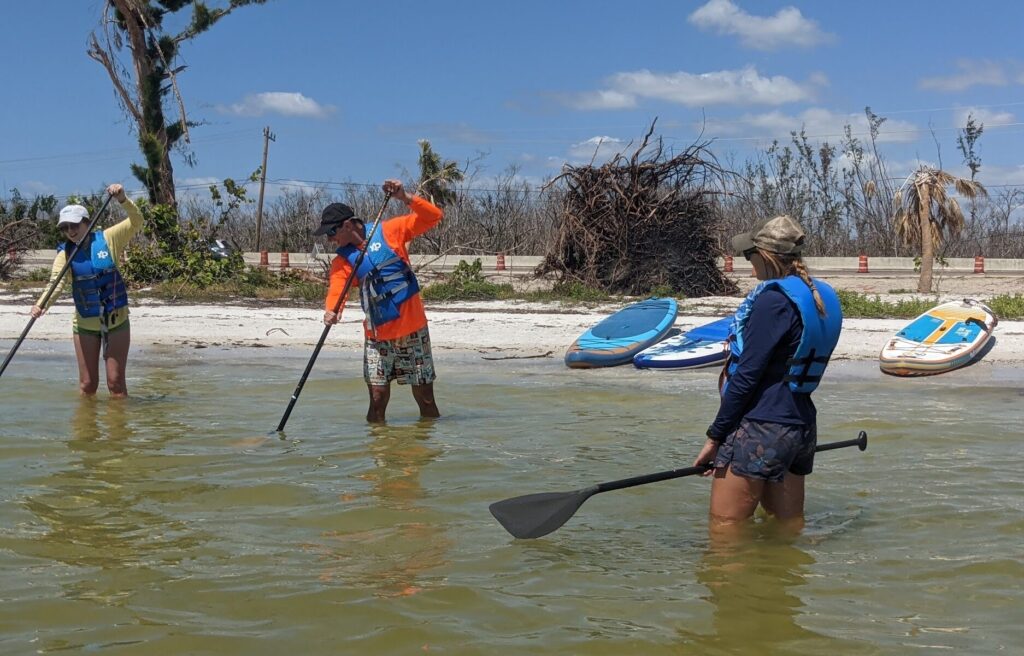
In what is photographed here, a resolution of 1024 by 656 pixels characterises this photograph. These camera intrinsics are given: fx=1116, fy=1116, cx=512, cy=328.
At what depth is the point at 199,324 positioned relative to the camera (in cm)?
1517

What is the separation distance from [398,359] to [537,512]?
2657 mm

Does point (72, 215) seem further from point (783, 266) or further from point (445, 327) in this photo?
point (445, 327)

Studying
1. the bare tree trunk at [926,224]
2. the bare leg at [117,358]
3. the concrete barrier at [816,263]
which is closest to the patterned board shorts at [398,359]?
the bare leg at [117,358]

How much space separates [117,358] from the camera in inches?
343

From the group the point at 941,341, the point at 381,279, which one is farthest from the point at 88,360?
the point at 941,341

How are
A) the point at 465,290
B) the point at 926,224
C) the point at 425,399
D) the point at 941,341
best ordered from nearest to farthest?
1. the point at 425,399
2. the point at 941,341
3. the point at 926,224
4. the point at 465,290

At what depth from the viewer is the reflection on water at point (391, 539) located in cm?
479

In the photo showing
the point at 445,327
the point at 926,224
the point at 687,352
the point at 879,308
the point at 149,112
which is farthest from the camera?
the point at 149,112

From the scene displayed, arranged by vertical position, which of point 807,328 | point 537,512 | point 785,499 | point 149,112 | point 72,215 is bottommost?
point 537,512

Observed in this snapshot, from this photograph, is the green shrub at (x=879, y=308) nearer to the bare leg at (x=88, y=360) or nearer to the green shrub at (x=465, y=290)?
the green shrub at (x=465, y=290)

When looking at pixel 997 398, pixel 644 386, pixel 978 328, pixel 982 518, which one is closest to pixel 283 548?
pixel 982 518

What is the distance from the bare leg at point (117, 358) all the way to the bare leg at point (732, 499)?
5.42 m

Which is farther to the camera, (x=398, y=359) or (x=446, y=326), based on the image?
(x=446, y=326)

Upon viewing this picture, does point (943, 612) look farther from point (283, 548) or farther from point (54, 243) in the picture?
point (54, 243)
